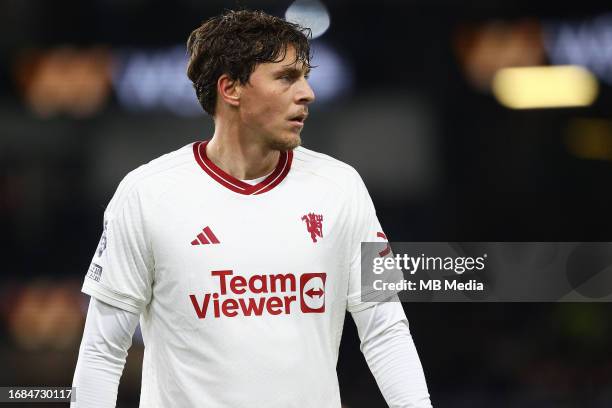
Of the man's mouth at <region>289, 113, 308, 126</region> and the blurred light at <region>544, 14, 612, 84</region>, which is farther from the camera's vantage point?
the blurred light at <region>544, 14, 612, 84</region>

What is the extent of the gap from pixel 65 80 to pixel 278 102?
1571 millimetres

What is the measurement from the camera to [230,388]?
246 cm

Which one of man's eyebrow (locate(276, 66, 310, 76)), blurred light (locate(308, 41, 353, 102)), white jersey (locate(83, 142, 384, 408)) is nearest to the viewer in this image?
white jersey (locate(83, 142, 384, 408))

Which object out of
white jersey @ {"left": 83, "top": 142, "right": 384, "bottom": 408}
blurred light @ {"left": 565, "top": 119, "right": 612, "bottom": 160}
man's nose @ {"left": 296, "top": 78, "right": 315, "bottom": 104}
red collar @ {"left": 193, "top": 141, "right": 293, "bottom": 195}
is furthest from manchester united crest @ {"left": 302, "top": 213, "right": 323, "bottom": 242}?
blurred light @ {"left": 565, "top": 119, "right": 612, "bottom": 160}

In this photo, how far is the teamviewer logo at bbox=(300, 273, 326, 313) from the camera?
2516mm

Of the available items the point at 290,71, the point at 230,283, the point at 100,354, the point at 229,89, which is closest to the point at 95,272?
the point at 100,354

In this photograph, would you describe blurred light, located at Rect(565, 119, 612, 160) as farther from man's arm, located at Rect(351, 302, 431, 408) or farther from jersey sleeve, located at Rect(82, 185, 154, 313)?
jersey sleeve, located at Rect(82, 185, 154, 313)

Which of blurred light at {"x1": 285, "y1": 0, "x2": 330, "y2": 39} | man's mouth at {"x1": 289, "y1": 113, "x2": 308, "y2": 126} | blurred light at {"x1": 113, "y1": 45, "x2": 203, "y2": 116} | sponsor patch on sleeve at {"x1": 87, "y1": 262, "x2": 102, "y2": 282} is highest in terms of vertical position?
blurred light at {"x1": 285, "y1": 0, "x2": 330, "y2": 39}

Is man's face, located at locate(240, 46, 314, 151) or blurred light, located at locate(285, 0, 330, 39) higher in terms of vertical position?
blurred light, located at locate(285, 0, 330, 39)

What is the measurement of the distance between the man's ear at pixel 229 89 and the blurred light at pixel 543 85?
1.48m

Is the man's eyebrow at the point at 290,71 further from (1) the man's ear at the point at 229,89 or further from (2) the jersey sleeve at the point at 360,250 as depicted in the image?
(2) the jersey sleeve at the point at 360,250

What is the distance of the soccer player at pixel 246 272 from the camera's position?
8.13 feet

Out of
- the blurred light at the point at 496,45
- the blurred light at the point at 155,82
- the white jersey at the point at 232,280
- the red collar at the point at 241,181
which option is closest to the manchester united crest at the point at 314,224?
the white jersey at the point at 232,280

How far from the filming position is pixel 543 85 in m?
3.88
